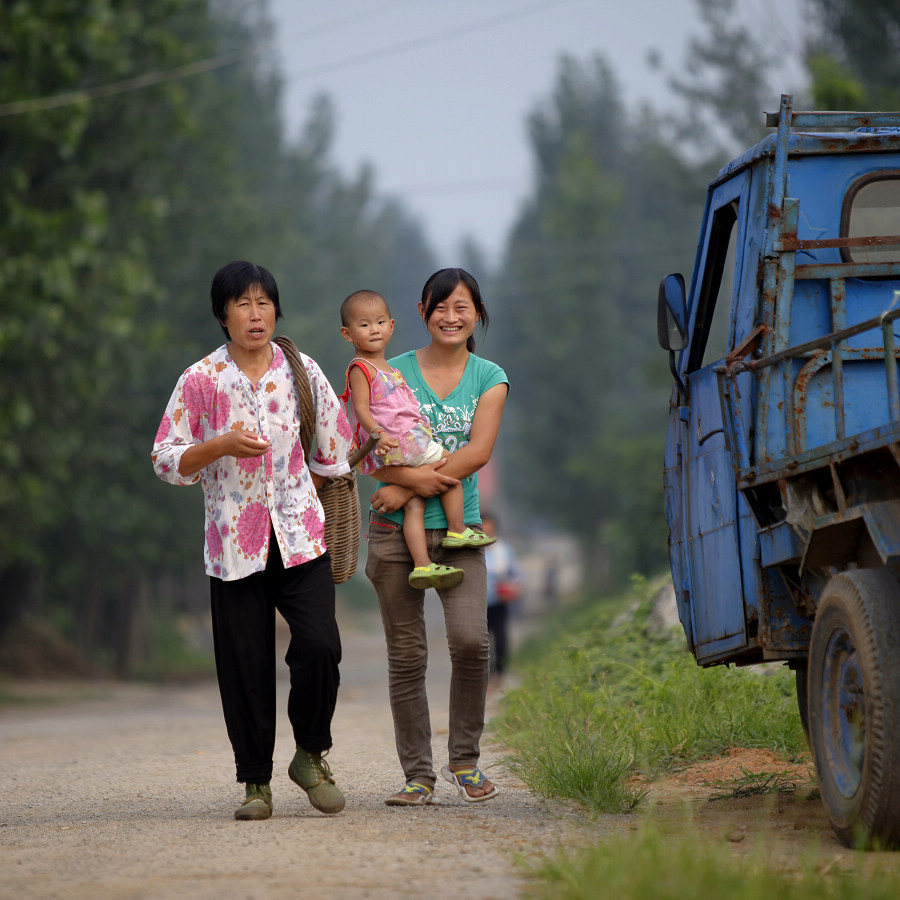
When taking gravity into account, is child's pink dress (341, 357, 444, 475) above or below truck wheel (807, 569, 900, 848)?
above

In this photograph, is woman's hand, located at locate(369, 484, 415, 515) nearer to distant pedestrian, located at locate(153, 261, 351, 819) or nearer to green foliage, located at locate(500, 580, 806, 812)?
distant pedestrian, located at locate(153, 261, 351, 819)

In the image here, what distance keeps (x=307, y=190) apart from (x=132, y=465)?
27.7 meters

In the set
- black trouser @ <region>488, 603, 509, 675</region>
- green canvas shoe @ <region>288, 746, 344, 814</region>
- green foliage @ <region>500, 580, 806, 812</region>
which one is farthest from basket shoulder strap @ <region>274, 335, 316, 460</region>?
black trouser @ <region>488, 603, 509, 675</region>

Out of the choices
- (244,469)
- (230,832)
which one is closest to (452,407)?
(244,469)

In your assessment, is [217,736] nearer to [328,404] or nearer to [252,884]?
[328,404]

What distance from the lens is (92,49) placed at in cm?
1580

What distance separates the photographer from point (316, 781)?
18.9 ft

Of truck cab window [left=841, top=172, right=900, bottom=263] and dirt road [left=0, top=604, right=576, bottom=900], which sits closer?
dirt road [left=0, top=604, right=576, bottom=900]

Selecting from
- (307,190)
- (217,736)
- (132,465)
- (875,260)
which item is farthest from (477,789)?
(307,190)

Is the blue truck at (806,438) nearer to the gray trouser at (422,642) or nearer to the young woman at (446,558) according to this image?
the young woman at (446,558)

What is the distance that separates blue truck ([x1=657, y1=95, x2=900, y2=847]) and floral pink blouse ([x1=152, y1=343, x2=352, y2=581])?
161 cm

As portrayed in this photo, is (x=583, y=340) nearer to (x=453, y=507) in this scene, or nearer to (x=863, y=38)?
(x=863, y=38)

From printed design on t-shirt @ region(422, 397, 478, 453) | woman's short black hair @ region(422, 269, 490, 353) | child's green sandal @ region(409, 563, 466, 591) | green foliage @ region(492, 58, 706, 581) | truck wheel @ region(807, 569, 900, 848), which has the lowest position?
truck wheel @ region(807, 569, 900, 848)

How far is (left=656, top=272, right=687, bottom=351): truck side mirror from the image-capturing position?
6.17 meters
